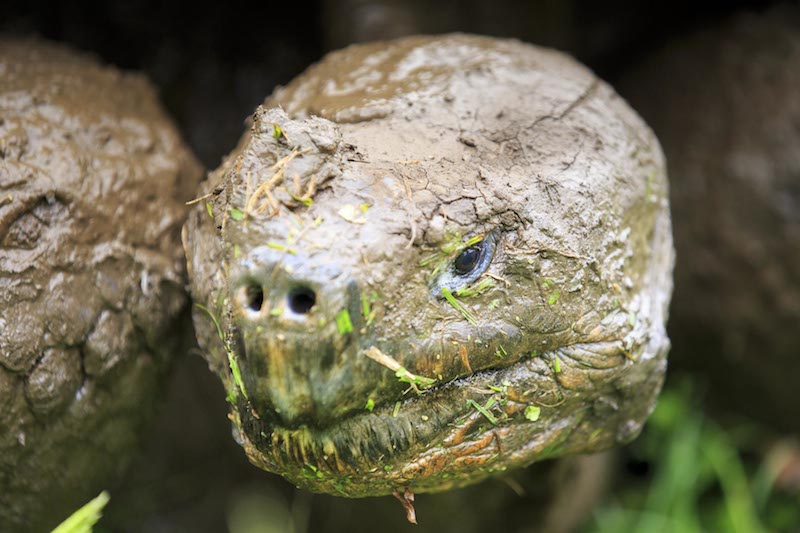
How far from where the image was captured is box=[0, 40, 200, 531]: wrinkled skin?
164 centimetres

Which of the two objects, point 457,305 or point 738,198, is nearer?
point 457,305

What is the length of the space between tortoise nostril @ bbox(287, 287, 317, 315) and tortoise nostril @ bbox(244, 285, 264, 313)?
2.1 inches

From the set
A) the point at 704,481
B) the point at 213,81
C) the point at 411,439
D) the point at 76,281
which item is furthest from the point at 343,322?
the point at 704,481

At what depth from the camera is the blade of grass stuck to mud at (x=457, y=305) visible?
135 centimetres

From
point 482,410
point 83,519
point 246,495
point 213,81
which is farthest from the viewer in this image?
point 246,495

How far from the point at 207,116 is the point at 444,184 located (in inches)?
56.2

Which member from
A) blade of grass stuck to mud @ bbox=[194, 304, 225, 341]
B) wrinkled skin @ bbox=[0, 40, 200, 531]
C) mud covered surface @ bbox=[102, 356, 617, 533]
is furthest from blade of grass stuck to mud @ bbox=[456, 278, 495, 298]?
mud covered surface @ bbox=[102, 356, 617, 533]

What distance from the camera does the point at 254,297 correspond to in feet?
4.12

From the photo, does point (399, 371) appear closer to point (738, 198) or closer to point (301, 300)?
point (301, 300)

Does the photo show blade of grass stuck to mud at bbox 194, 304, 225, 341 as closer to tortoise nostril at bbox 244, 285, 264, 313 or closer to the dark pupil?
tortoise nostril at bbox 244, 285, 264, 313

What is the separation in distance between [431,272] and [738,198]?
1668 millimetres

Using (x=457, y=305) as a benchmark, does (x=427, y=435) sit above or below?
below

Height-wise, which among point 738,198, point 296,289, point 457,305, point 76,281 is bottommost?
point 738,198

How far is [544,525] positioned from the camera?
252cm
